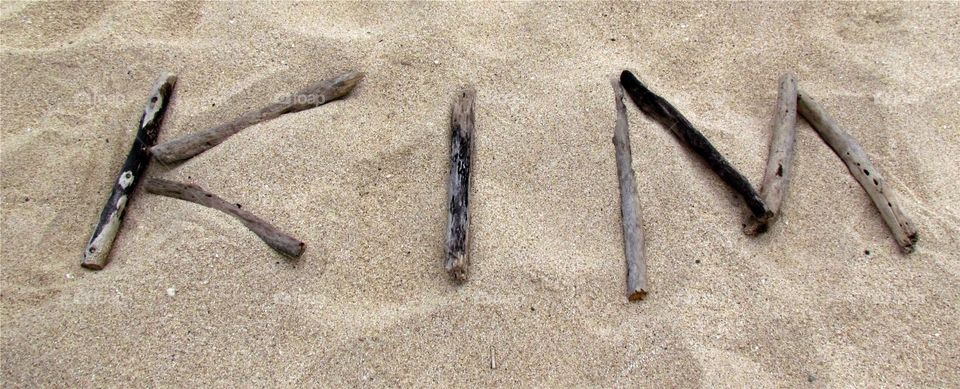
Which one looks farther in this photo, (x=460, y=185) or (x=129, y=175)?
(x=129, y=175)

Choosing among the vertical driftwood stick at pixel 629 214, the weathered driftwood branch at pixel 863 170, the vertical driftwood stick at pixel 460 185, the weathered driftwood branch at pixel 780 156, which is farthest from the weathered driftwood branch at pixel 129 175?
the weathered driftwood branch at pixel 863 170

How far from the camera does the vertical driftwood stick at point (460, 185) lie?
2.38 meters

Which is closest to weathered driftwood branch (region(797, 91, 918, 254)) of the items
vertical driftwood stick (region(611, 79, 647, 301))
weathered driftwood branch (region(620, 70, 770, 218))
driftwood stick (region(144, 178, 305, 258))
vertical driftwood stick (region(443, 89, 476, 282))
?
weathered driftwood branch (region(620, 70, 770, 218))

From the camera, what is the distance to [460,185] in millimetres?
2586

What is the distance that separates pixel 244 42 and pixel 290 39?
0.76 ft

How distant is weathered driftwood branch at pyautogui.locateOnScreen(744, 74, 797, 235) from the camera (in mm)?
2559

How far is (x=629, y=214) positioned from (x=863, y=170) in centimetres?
107

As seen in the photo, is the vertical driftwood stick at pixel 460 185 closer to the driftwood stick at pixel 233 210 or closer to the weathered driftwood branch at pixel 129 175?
the driftwood stick at pixel 233 210

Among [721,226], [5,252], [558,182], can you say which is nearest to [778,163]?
[721,226]

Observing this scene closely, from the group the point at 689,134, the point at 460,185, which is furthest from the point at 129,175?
the point at 689,134

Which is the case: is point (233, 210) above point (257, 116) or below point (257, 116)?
below

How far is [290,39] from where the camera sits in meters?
3.23

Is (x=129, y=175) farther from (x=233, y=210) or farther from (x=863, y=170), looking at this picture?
(x=863, y=170)

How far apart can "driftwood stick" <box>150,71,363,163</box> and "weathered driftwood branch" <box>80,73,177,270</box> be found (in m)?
0.09
